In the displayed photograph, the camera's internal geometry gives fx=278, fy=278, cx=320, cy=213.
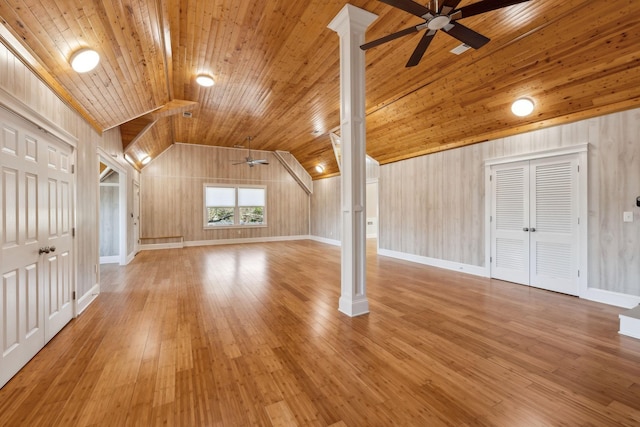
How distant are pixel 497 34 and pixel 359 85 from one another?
1.70m

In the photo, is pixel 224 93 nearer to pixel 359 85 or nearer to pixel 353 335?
pixel 359 85

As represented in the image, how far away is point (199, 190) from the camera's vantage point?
32.3ft

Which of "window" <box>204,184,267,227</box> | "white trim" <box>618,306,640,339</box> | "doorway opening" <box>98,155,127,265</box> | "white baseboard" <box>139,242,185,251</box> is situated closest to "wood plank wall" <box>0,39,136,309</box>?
"doorway opening" <box>98,155,127,265</box>

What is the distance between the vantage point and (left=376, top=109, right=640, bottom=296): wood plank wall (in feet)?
11.7

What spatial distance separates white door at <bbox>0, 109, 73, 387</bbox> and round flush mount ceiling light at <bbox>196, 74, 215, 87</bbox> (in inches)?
86.4

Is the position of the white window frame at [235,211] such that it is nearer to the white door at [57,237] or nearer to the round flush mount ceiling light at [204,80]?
the round flush mount ceiling light at [204,80]

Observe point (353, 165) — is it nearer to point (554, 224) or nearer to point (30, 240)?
point (30, 240)

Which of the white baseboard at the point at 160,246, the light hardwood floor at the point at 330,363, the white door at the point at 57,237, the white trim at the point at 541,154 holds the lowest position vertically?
the light hardwood floor at the point at 330,363


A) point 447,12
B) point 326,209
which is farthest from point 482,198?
point 326,209

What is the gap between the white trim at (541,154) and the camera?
3958 millimetres

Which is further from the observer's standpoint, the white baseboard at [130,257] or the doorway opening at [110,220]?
the white baseboard at [130,257]

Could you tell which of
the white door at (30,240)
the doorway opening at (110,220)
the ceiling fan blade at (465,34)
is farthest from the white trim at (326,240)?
the ceiling fan blade at (465,34)

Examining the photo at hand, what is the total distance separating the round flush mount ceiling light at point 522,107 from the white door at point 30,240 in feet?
19.0

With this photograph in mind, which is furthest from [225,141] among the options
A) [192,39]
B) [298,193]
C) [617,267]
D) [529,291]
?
[617,267]
